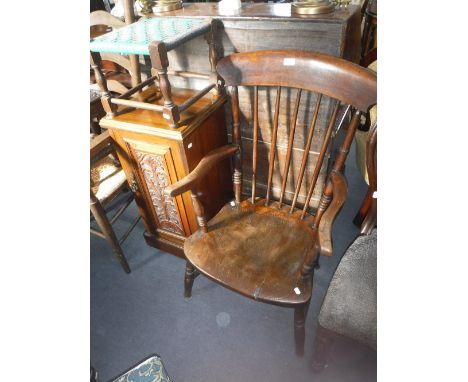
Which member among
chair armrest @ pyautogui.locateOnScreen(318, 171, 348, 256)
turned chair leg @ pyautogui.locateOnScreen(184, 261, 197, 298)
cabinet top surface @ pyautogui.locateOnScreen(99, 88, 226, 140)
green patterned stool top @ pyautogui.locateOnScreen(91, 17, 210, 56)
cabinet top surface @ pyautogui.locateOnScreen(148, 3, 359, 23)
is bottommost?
turned chair leg @ pyautogui.locateOnScreen(184, 261, 197, 298)

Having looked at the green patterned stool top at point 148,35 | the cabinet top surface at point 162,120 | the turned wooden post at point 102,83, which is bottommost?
the cabinet top surface at point 162,120

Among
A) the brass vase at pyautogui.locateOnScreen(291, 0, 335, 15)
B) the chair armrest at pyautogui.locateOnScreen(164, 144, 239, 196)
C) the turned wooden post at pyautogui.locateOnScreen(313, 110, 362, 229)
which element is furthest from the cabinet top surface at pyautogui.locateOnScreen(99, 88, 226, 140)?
the turned wooden post at pyautogui.locateOnScreen(313, 110, 362, 229)

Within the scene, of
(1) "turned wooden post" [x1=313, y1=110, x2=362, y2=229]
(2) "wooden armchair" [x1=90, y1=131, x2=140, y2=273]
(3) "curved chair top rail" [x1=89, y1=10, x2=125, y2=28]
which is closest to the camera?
(1) "turned wooden post" [x1=313, y1=110, x2=362, y2=229]

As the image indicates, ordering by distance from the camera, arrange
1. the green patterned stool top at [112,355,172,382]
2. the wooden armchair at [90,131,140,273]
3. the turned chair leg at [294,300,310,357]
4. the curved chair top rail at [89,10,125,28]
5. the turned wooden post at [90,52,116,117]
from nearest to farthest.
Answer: the green patterned stool top at [112,355,172,382], the turned chair leg at [294,300,310,357], the turned wooden post at [90,52,116,117], the wooden armchair at [90,131,140,273], the curved chair top rail at [89,10,125,28]

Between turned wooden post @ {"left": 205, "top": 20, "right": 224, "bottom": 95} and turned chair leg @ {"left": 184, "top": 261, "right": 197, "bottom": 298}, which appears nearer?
turned wooden post @ {"left": 205, "top": 20, "right": 224, "bottom": 95}

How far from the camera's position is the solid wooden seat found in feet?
3.57

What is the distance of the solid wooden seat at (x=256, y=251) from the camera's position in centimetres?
109

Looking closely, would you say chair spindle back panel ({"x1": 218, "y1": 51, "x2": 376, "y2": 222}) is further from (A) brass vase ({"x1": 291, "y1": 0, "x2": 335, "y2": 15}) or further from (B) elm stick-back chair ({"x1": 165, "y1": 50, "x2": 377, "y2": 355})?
(A) brass vase ({"x1": 291, "y1": 0, "x2": 335, "y2": 15})

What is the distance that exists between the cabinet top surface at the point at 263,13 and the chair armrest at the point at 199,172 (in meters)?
0.52

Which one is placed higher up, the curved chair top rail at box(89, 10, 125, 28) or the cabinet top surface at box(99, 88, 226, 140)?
the curved chair top rail at box(89, 10, 125, 28)

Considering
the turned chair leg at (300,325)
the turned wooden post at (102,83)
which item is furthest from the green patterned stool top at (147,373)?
the turned wooden post at (102,83)

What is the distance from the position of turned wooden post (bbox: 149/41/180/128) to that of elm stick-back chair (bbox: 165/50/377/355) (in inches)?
8.3

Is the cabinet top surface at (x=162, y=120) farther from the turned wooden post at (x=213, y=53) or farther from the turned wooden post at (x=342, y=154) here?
the turned wooden post at (x=342, y=154)
